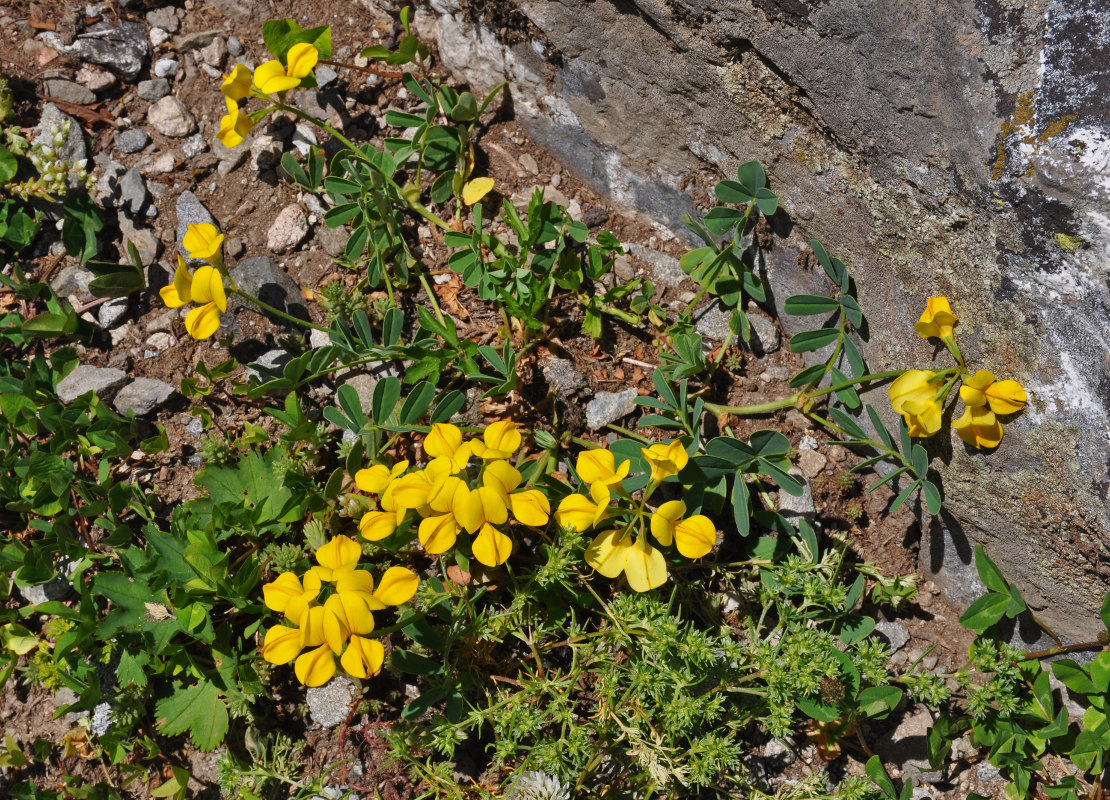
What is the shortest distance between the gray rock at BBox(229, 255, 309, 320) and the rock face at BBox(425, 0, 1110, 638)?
149 centimetres

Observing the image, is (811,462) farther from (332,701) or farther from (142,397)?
(142,397)

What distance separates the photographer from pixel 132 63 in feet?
12.6

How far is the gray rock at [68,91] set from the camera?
150 inches

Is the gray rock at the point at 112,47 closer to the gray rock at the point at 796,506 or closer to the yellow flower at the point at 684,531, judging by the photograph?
the yellow flower at the point at 684,531

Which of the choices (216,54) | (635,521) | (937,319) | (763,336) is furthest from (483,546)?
(216,54)

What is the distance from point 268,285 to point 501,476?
1.62 meters

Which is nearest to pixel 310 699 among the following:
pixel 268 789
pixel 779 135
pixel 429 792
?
pixel 268 789

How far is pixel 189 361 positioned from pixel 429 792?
2154 mm

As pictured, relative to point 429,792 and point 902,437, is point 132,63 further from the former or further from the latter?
point 902,437

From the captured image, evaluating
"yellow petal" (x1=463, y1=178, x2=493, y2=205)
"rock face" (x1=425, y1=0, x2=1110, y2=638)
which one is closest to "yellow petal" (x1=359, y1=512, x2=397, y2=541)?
"yellow petal" (x1=463, y1=178, x2=493, y2=205)

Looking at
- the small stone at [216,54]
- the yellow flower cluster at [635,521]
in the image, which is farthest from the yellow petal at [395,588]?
the small stone at [216,54]

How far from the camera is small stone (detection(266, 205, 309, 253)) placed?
146 inches

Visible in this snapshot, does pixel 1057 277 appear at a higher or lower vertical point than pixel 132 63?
higher

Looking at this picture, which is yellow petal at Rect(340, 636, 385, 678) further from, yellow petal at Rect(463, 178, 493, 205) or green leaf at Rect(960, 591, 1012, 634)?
green leaf at Rect(960, 591, 1012, 634)
